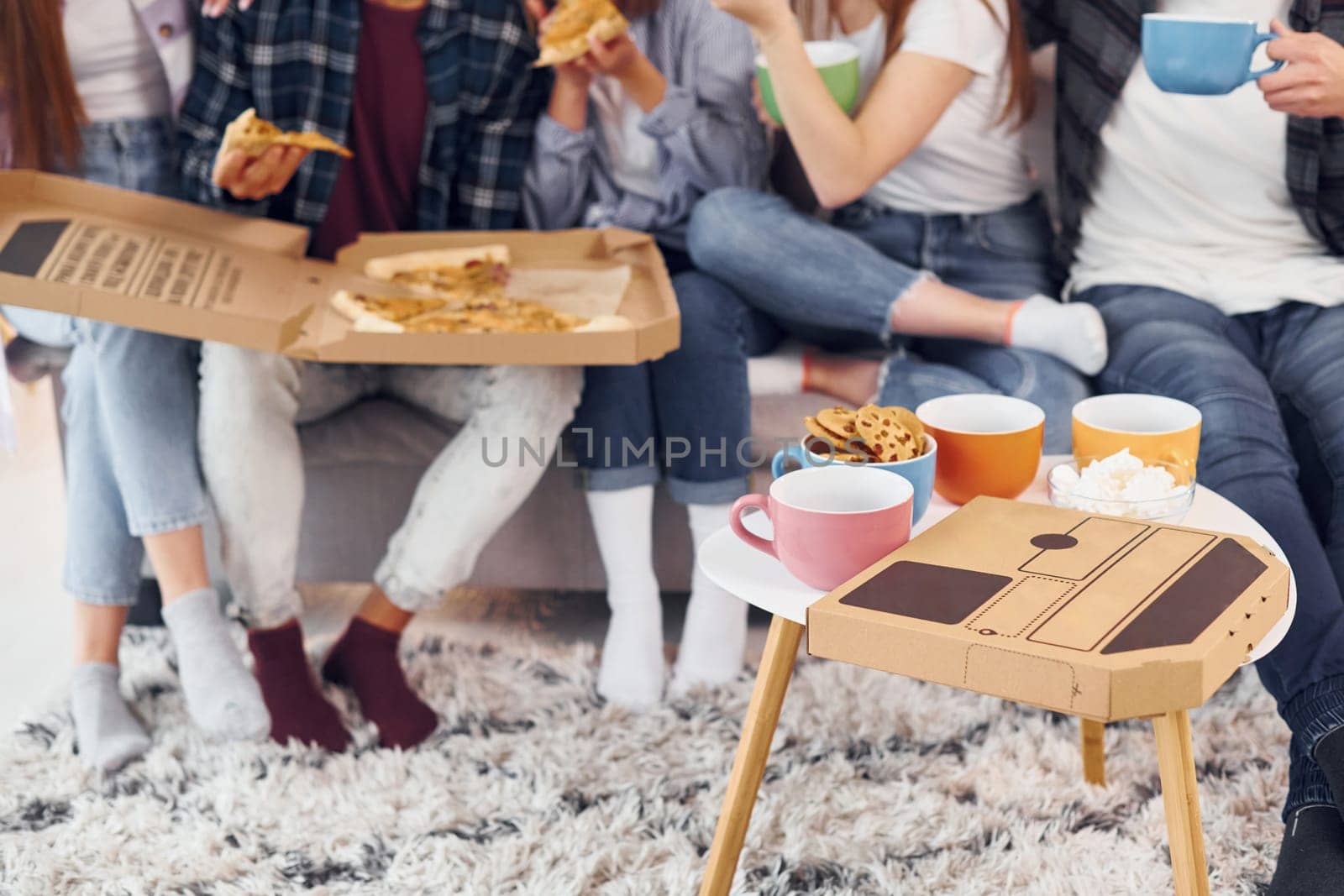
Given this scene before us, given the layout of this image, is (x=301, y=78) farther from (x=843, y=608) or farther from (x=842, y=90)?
(x=843, y=608)

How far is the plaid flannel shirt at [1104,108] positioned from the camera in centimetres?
139

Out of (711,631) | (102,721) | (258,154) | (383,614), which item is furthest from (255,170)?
(711,631)

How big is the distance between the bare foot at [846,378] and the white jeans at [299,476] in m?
0.29

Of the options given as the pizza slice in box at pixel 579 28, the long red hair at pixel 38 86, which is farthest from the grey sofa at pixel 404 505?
the pizza slice in box at pixel 579 28

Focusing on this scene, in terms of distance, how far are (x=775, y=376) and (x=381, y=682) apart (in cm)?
57

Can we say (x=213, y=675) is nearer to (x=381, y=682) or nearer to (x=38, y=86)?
(x=381, y=682)

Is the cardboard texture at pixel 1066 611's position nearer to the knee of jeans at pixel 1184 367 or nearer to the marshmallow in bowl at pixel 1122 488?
the marshmallow in bowl at pixel 1122 488

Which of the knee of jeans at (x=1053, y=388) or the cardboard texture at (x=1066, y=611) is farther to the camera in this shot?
the knee of jeans at (x=1053, y=388)

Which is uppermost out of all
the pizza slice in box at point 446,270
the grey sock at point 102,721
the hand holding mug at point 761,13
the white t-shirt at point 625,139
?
the hand holding mug at point 761,13

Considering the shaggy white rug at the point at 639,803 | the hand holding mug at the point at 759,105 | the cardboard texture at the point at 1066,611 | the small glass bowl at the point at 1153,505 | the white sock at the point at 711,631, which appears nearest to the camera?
the cardboard texture at the point at 1066,611

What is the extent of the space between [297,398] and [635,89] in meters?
0.54

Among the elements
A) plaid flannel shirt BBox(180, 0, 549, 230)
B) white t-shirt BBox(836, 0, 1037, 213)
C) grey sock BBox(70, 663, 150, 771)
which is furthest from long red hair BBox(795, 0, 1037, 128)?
grey sock BBox(70, 663, 150, 771)

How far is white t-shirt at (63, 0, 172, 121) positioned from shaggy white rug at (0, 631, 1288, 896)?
685 mm

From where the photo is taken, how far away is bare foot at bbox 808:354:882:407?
1.54 meters
